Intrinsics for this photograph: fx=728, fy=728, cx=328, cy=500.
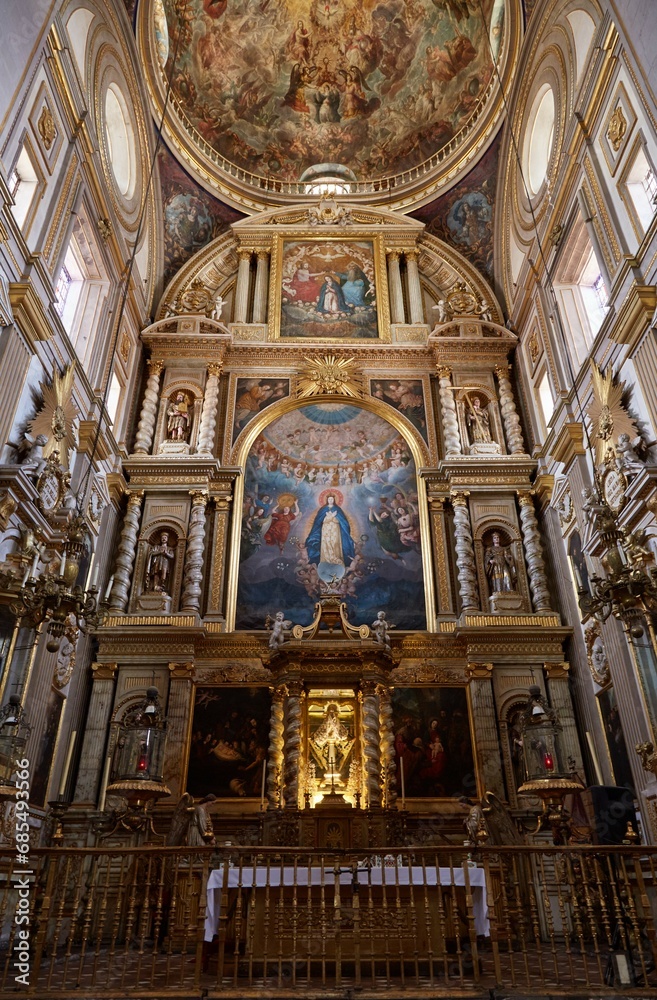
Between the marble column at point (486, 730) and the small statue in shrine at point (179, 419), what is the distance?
27.3ft

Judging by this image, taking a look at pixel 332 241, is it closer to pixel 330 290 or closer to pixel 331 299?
pixel 330 290

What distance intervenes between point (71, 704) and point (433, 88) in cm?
1791

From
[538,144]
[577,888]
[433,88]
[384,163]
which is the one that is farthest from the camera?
[384,163]

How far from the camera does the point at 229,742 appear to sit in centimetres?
1320

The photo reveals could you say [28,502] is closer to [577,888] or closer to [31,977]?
[31,977]

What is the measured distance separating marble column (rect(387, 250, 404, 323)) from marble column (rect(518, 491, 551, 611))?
5.96 m

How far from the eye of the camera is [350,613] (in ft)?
48.5

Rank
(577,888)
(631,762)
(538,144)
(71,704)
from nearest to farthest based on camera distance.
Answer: (577,888) → (631,762) → (71,704) → (538,144)

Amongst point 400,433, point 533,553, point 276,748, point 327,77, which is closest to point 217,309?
point 400,433

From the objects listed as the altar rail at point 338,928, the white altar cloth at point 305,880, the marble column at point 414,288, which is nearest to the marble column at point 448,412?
the marble column at point 414,288

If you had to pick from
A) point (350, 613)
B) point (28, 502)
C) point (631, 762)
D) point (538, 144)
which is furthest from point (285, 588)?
point (538, 144)

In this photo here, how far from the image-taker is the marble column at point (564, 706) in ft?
42.4

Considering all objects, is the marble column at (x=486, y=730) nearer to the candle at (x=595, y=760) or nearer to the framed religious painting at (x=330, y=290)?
the candle at (x=595, y=760)

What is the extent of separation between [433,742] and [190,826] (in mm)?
5431
